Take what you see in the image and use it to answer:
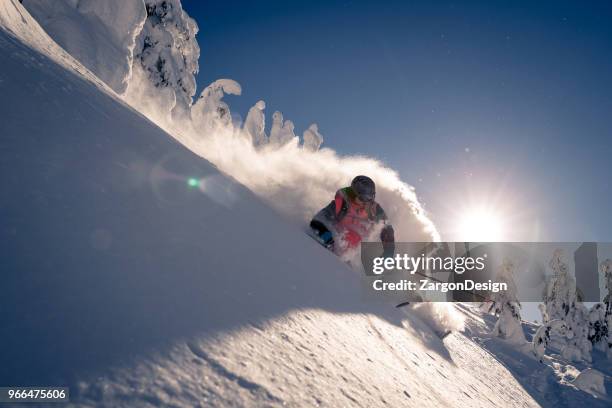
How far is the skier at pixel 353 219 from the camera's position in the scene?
5.48m

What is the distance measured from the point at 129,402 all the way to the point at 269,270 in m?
1.36

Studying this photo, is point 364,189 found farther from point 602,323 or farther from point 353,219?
point 602,323

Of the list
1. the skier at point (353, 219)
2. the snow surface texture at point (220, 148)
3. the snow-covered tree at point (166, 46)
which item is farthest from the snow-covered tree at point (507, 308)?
the snow-covered tree at point (166, 46)

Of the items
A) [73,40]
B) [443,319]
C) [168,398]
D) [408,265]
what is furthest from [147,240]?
[73,40]

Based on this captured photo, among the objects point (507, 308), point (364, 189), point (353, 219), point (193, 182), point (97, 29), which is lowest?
point (507, 308)

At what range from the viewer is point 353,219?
5.75 m

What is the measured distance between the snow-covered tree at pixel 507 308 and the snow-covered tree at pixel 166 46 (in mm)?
20807

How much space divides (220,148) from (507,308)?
14731 millimetres

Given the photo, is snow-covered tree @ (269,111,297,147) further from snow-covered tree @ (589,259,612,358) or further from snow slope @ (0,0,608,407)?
snow slope @ (0,0,608,407)

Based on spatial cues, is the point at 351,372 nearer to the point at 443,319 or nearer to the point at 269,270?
the point at 269,270

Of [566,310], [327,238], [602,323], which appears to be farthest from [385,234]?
[566,310]

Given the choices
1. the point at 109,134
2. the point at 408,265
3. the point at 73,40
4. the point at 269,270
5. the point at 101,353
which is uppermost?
the point at 73,40

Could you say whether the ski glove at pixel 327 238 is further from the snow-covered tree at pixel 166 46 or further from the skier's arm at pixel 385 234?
the snow-covered tree at pixel 166 46

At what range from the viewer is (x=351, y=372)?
1546mm
